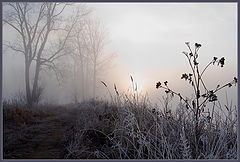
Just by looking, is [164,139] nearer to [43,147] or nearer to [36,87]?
[43,147]

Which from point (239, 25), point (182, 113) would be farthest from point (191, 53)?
point (182, 113)

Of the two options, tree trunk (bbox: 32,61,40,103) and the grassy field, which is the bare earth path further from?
tree trunk (bbox: 32,61,40,103)

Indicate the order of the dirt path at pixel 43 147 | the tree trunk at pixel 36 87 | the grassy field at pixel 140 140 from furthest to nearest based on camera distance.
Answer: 1. the tree trunk at pixel 36 87
2. the dirt path at pixel 43 147
3. the grassy field at pixel 140 140

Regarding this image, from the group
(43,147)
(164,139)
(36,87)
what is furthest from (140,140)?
(36,87)

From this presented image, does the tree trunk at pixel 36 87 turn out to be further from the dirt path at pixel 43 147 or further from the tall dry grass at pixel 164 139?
the tall dry grass at pixel 164 139

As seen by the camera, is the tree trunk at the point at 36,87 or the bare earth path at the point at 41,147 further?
the tree trunk at the point at 36,87

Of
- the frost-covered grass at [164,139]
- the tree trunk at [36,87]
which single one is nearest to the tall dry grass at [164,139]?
the frost-covered grass at [164,139]

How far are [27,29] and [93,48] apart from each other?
213cm

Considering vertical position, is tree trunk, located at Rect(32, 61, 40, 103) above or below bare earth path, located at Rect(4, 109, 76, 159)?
above

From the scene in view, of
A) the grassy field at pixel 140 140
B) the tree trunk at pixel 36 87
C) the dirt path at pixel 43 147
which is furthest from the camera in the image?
the tree trunk at pixel 36 87

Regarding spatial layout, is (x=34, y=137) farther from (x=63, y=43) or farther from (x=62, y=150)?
(x=63, y=43)

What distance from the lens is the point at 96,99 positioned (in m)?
5.80

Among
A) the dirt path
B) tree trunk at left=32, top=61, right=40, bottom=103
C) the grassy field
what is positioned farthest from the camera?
tree trunk at left=32, top=61, right=40, bottom=103

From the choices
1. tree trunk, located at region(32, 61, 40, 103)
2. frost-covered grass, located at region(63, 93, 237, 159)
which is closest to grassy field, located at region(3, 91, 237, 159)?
frost-covered grass, located at region(63, 93, 237, 159)
